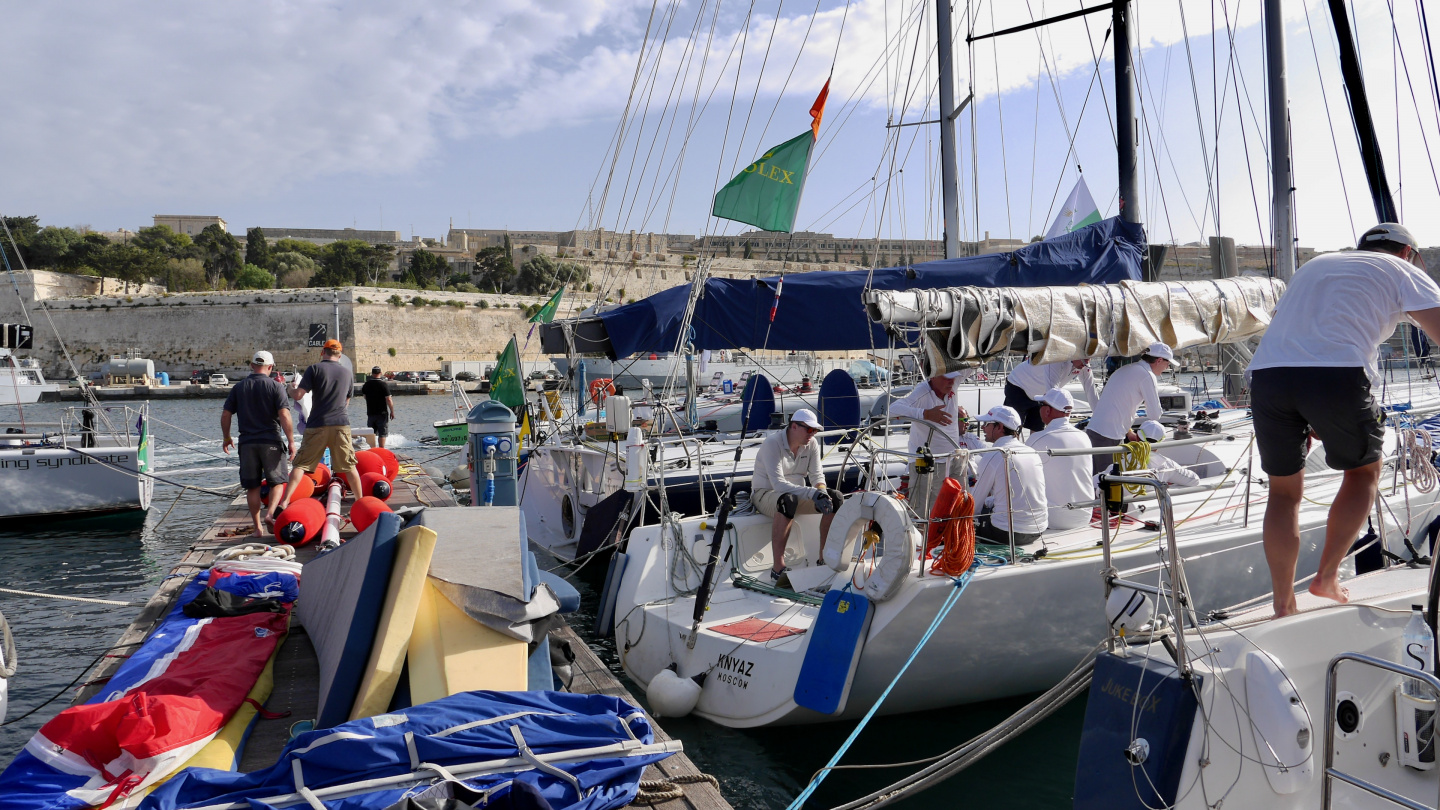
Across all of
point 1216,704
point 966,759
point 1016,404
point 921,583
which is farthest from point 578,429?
point 1216,704

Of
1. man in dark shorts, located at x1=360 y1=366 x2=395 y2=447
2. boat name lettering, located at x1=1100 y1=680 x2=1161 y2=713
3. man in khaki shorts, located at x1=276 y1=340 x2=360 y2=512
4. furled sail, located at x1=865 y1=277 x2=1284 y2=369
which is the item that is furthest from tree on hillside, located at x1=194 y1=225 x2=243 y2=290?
boat name lettering, located at x1=1100 y1=680 x2=1161 y2=713

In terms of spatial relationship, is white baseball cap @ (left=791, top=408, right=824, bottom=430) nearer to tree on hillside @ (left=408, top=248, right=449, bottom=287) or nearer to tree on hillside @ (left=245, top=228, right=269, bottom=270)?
tree on hillside @ (left=408, top=248, right=449, bottom=287)

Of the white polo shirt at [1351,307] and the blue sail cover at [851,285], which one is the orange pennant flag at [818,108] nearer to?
the blue sail cover at [851,285]

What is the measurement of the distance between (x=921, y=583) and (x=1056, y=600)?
2.51ft

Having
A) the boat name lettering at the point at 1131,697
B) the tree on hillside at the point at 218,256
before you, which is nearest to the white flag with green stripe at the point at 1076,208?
the boat name lettering at the point at 1131,697

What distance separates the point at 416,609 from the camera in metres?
3.32

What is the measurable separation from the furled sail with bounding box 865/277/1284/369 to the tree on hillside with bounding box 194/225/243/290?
7631 centimetres

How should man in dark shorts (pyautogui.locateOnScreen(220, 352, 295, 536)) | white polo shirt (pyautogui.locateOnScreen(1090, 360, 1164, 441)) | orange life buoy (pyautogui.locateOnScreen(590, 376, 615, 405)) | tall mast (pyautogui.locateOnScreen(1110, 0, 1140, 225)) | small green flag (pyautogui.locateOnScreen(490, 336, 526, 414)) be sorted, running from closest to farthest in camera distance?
white polo shirt (pyautogui.locateOnScreen(1090, 360, 1164, 441)), man in dark shorts (pyautogui.locateOnScreen(220, 352, 295, 536)), tall mast (pyautogui.locateOnScreen(1110, 0, 1140, 225)), small green flag (pyautogui.locateOnScreen(490, 336, 526, 414)), orange life buoy (pyautogui.locateOnScreen(590, 376, 615, 405))

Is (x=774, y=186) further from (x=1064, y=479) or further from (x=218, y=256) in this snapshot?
(x=218, y=256)

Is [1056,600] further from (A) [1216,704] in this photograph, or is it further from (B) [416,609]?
(B) [416,609]

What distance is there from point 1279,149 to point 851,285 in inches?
162

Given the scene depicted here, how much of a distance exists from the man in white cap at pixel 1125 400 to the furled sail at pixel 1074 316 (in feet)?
0.44

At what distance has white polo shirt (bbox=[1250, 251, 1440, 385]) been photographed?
2670 millimetres

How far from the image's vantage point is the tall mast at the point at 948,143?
9.43m
